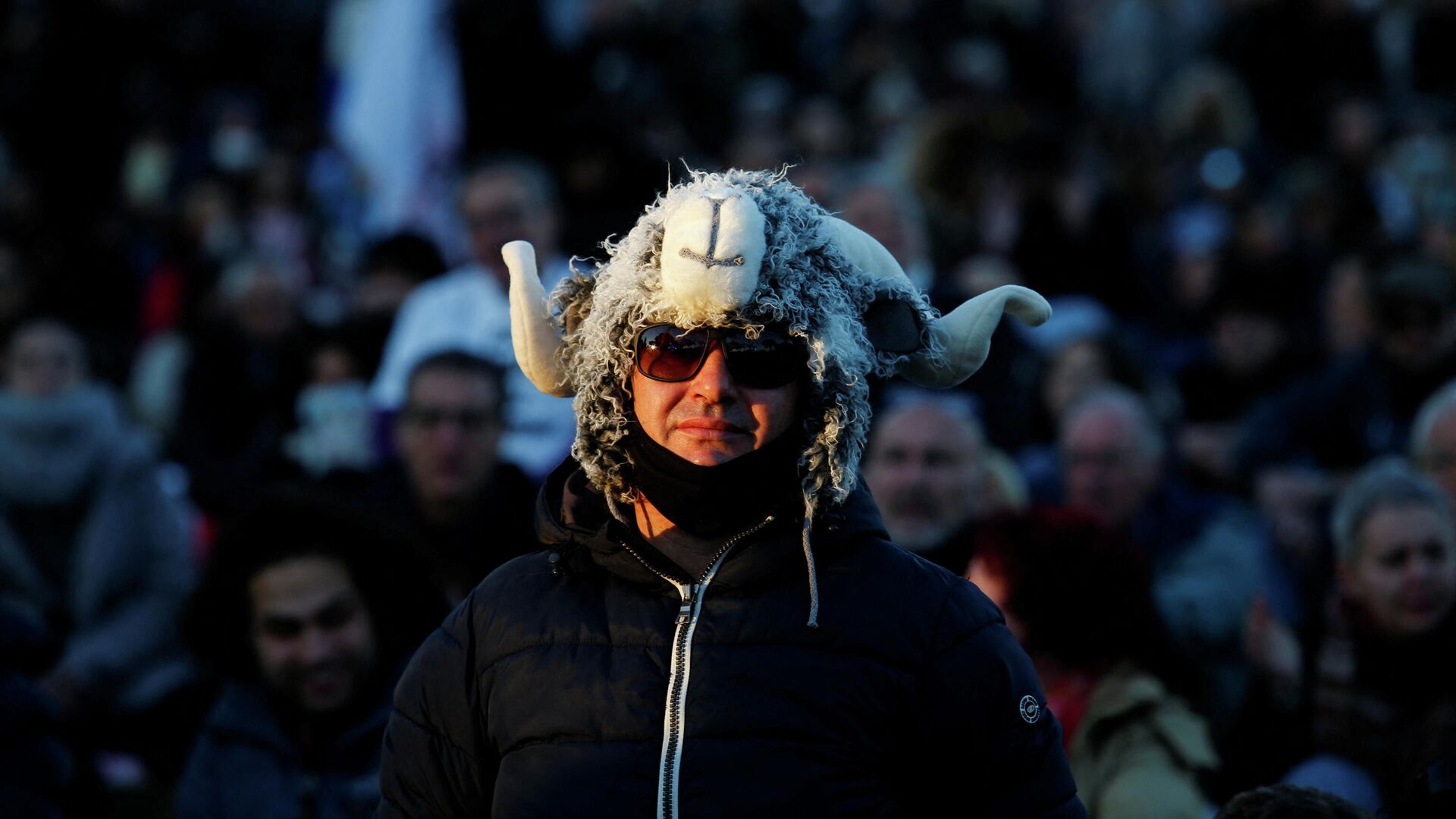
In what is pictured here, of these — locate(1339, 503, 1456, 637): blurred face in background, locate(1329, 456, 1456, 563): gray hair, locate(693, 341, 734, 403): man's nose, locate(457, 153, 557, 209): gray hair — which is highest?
locate(457, 153, 557, 209): gray hair

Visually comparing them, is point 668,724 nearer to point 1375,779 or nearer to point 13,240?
point 1375,779

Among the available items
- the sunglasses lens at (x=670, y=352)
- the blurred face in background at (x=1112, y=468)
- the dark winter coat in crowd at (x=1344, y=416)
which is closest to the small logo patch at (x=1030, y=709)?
the sunglasses lens at (x=670, y=352)

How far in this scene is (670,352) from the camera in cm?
256

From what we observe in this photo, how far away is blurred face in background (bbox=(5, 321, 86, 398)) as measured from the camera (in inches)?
279

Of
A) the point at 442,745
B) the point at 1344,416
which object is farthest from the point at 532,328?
the point at 1344,416

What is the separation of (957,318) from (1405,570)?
2.42 meters

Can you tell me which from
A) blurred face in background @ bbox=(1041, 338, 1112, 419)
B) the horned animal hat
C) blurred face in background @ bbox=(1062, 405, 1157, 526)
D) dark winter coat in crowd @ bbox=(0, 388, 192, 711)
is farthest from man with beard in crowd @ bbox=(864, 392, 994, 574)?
dark winter coat in crowd @ bbox=(0, 388, 192, 711)

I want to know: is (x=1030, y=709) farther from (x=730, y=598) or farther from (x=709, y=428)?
(x=709, y=428)

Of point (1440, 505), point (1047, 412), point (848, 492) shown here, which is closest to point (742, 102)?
point (1047, 412)

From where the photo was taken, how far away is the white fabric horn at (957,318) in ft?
8.86

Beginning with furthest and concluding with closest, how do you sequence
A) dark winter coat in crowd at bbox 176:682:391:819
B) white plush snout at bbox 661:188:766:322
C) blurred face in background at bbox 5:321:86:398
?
blurred face in background at bbox 5:321:86:398
dark winter coat in crowd at bbox 176:682:391:819
white plush snout at bbox 661:188:766:322

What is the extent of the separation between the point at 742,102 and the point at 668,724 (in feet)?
34.5

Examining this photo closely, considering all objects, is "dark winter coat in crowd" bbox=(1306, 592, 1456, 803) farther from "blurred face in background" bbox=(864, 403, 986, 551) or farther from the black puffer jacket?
the black puffer jacket

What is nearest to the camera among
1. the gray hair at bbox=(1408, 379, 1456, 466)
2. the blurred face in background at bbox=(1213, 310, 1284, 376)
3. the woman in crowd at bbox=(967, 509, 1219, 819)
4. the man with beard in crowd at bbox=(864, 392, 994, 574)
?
the woman in crowd at bbox=(967, 509, 1219, 819)
